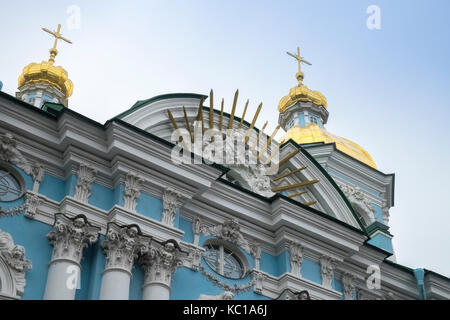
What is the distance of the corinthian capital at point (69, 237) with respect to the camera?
31.0ft

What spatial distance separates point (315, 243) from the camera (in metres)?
11.9

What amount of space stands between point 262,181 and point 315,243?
1.39m

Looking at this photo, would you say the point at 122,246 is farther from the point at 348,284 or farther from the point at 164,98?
the point at 348,284

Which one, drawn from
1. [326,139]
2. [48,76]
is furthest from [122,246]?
[48,76]

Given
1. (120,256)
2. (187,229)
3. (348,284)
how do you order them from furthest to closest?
(348,284), (187,229), (120,256)

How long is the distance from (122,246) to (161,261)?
585 millimetres

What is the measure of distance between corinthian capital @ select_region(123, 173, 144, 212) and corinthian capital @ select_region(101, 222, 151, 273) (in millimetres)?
512

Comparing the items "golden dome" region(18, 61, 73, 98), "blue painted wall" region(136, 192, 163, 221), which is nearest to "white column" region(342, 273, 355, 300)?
"blue painted wall" region(136, 192, 163, 221)

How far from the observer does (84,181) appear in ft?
33.9

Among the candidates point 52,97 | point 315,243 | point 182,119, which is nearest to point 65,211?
point 182,119

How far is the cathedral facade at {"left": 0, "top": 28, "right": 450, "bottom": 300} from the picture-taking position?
377 inches

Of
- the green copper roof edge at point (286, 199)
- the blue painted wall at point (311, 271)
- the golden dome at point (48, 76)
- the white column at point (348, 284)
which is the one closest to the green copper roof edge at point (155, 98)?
the green copper roof edge at point (286, 199)

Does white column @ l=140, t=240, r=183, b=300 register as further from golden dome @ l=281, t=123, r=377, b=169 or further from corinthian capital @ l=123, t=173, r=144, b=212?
golden dome @ l=281, t=123, r=377, b=169

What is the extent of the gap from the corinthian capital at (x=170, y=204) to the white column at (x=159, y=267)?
1.69 ft
